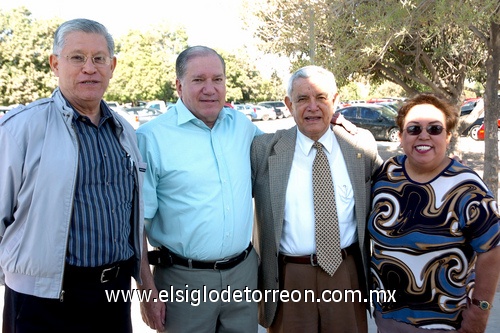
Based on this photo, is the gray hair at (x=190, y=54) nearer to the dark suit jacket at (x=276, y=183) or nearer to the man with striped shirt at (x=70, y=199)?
the man with striped shirt at (x=70, y=199)

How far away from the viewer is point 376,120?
1972 centimetres

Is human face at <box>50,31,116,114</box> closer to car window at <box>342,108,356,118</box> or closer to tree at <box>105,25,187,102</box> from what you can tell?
car window at <box>342,108,356,118</box>

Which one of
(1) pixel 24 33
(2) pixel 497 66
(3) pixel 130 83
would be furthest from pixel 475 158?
(3) pixel 130 83

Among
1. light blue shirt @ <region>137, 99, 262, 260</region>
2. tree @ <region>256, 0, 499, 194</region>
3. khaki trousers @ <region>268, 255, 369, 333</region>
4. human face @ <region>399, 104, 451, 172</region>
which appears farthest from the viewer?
tree @ <region>256, 0, 499, 194</region>

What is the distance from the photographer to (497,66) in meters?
5.46

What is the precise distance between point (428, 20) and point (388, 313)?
3365mm

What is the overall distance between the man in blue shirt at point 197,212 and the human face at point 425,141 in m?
0.99

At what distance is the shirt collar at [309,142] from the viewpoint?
2863 mm

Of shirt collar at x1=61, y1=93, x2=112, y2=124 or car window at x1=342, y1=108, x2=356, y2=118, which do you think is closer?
shirt collar at x1=61, y1=93, x2=112, y2=124

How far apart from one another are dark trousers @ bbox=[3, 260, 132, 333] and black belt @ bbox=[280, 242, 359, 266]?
39.2 inches

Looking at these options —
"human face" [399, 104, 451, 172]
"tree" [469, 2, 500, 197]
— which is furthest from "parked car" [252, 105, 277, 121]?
"human face" [399, 104, 451, 172]

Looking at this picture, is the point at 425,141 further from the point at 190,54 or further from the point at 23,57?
the point at 23,57

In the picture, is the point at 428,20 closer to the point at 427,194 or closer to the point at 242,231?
the point at 427,194

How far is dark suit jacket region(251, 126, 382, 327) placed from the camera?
2.78 meters
